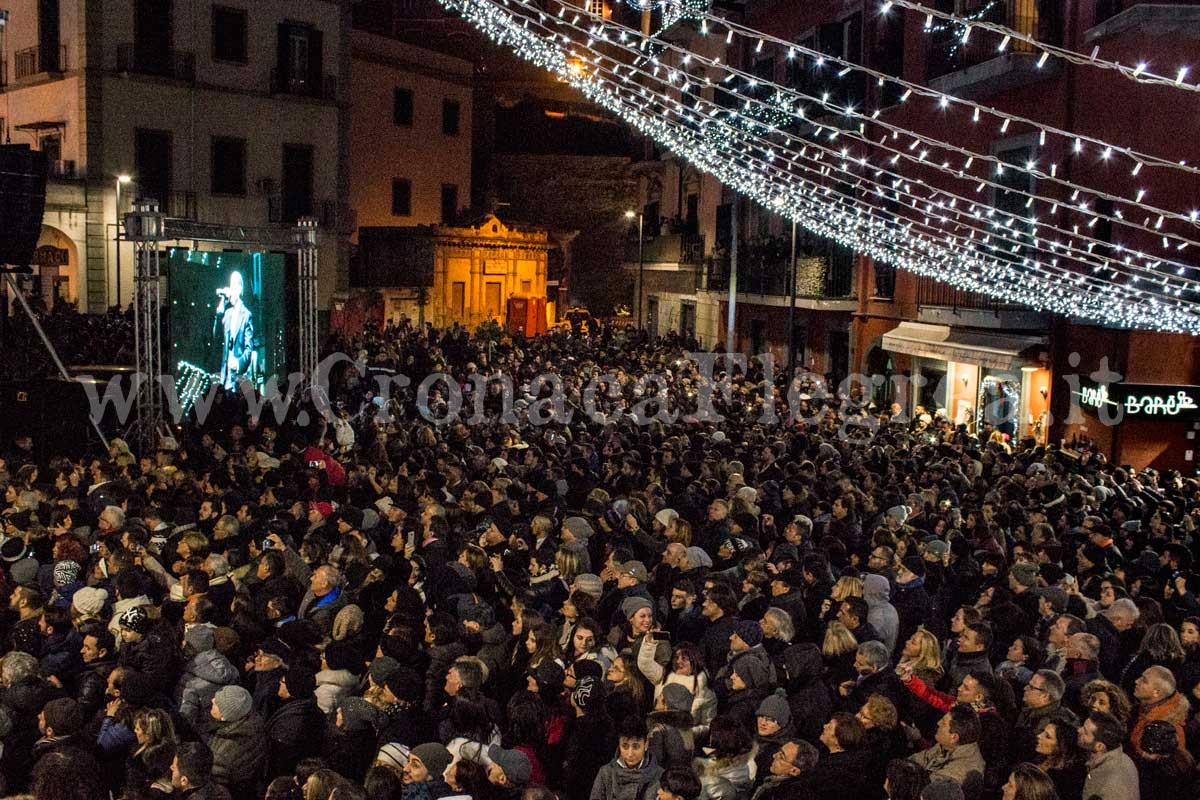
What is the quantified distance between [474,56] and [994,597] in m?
35.8

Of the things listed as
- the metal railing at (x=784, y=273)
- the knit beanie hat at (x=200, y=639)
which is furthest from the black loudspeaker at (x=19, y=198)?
the metal railing at (x=784, y=273)

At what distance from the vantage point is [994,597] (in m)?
7.71

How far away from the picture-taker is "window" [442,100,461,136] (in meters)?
38.5

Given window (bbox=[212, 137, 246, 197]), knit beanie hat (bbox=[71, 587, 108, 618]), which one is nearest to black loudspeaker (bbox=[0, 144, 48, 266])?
knit beanie hat (bbox=[71, 587, 108, 618])

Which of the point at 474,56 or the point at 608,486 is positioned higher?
the point at 474,56

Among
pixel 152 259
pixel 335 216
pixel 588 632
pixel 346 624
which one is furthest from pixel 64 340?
pixel 588 632

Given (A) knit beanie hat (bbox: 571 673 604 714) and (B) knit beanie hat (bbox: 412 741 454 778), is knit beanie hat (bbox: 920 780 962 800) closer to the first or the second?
(A) knit beanie hat (bbox: 571 673 604 714)

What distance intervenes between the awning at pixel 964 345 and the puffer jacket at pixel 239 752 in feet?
47.6

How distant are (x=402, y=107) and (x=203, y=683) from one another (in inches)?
1295

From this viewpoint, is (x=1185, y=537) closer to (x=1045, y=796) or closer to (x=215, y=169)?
(x=1045, y=796)

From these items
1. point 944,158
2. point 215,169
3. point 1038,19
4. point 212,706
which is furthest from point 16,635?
point 215,169

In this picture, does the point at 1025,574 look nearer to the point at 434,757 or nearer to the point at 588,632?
the point at 588,632

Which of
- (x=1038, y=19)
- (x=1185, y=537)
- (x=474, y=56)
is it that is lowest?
(x=1185, y=537)

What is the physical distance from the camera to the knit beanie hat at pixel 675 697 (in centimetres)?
593
